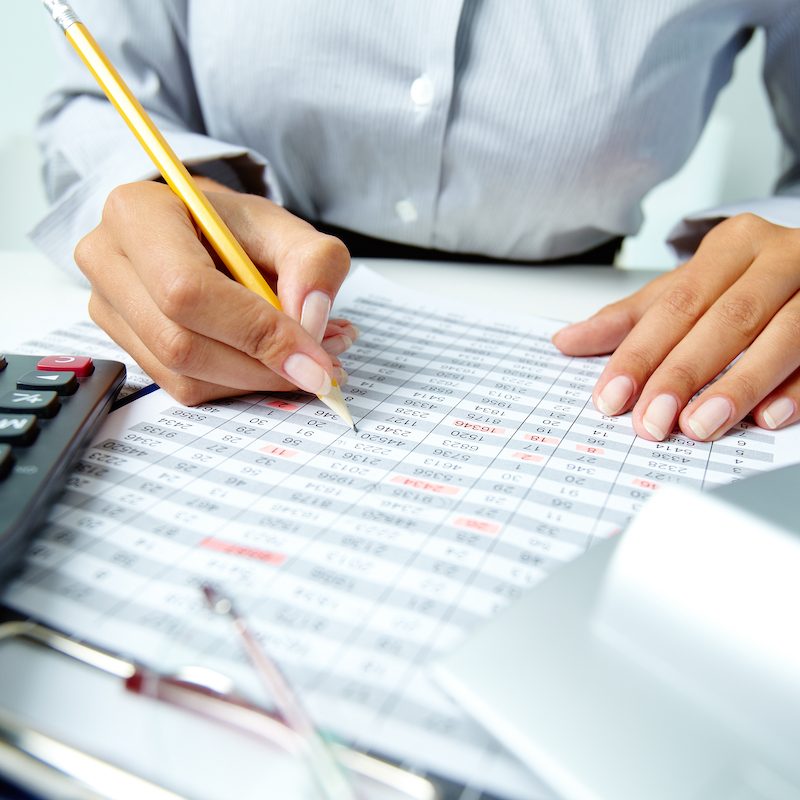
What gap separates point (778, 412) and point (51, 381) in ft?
0.96

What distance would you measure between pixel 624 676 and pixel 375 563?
77mm

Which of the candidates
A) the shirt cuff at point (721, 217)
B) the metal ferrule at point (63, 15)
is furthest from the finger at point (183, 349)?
the shirt cuff at point (721, 217)

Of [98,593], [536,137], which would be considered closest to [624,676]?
[98,593]

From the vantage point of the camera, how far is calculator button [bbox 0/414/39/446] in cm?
24

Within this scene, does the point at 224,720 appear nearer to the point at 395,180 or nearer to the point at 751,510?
the point at 751,510

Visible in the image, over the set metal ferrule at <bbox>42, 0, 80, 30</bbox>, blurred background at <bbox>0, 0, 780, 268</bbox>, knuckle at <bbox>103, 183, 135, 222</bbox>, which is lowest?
blurred background at <bbox>0, 0, 780, 268</bbox>

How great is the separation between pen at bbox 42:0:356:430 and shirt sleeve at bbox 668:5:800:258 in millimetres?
317

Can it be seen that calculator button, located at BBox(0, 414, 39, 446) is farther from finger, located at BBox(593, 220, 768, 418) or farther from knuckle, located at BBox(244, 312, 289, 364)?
finger, located at BBox(593, 220, 768, 418)

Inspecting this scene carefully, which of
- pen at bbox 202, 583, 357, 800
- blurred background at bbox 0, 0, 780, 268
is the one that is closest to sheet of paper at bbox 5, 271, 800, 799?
pen at bbox 202, 583, 357, 800

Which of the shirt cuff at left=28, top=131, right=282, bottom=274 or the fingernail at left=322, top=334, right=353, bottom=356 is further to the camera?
the shirt cuff at left=28, top=131, right=282, bottom=274

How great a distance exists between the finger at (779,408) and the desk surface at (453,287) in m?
0.14

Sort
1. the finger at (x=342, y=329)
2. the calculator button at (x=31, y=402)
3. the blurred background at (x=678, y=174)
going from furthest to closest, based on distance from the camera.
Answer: the blurred background at (x=678, y=174) → the finger at (x=342, y=329) → the calculator button at (x=31, y=402)

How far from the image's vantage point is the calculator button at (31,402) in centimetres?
25

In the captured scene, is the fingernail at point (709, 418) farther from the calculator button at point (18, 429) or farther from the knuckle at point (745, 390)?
the calculator button at point (18, 429)
